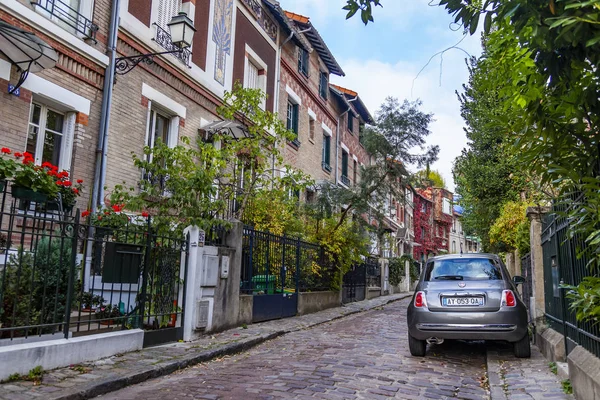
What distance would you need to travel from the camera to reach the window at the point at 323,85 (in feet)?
77.0

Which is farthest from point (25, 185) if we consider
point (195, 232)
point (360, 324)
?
point (360, 324)

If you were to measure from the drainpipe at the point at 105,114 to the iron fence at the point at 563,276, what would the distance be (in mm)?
7714

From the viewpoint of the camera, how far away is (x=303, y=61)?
21.3 meters

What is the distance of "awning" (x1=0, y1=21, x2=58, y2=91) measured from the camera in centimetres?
733

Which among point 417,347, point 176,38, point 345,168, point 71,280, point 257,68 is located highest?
point 257,68

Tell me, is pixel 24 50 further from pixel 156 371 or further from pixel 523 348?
pixel 523 348

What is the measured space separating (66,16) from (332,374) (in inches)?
313

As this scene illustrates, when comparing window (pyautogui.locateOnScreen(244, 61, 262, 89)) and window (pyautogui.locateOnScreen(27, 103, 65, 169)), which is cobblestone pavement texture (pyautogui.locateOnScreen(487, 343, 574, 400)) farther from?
window (pyautogui.locateOnScreen(244, 61, 262, 89))

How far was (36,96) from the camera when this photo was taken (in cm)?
895

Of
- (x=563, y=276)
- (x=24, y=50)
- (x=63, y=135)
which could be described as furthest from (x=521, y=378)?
(x=63, y=135)

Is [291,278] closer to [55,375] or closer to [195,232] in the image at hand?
[195,232]

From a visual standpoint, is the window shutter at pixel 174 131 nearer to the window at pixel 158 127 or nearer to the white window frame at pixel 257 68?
the window at pixel 158 127

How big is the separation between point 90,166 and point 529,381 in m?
8.18

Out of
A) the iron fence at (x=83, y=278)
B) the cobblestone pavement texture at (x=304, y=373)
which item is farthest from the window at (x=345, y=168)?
the iron fence at (x=83, y=278)
